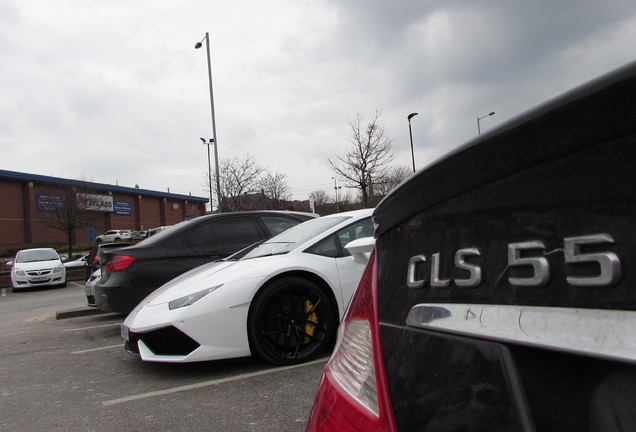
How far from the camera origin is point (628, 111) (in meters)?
0.63

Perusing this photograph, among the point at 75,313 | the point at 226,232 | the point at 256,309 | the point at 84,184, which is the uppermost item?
the point at 84,184

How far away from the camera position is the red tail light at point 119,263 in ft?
18.6

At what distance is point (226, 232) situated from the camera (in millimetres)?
6086

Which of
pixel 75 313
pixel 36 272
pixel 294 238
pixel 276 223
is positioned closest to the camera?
pixel 294 238

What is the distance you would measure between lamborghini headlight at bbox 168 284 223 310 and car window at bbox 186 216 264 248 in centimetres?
212

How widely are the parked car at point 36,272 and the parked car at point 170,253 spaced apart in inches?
432

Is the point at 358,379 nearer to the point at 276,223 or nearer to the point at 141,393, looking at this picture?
the point at 141,393

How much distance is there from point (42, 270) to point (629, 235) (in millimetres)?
17353

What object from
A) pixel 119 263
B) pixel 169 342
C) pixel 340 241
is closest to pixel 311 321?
pixel 340 241

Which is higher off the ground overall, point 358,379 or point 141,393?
point 358,379

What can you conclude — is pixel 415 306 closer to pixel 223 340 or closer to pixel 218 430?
pixel 218 430

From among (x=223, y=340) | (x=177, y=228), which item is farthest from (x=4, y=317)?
(x=223, y=340)

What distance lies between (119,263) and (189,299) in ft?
7.83

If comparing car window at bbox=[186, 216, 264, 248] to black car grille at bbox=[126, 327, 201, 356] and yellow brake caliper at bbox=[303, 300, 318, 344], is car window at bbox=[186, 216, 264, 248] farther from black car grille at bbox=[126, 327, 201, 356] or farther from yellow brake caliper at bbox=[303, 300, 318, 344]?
yellow brake caliper at bbox=[303, 300, 318, 344]
